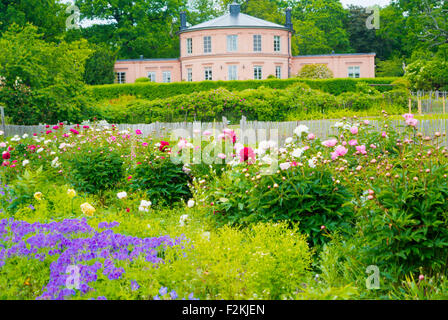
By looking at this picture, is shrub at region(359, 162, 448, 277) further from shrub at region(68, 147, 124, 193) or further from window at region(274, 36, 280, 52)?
window at region(274, 36, 280, 52)

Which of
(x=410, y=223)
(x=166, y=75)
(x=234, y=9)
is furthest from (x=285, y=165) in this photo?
(x=166, y=75)

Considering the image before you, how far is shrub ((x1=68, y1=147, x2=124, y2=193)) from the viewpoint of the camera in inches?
289

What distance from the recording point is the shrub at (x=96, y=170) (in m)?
7.34

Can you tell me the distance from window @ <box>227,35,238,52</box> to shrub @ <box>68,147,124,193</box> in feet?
112

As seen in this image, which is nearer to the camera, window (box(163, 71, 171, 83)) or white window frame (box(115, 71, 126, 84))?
white window frame (box(115, 71, 126, 84))

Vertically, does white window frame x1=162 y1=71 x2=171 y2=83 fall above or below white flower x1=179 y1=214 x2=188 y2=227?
above

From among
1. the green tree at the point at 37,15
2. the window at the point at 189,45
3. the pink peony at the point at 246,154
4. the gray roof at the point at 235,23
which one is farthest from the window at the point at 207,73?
the pink peony at the point at 246,154

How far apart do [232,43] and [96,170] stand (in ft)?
114

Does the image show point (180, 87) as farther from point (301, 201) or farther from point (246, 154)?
point (301, 201)

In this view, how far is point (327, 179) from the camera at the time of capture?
481 centimetres

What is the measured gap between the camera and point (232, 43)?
4056cm

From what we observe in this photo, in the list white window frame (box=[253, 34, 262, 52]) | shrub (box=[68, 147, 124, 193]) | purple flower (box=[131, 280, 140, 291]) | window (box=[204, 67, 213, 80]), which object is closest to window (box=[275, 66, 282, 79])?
white window frame (box=[253, 34, 262, 52])

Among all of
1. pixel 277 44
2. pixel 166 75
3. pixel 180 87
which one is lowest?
pixel 180 87
